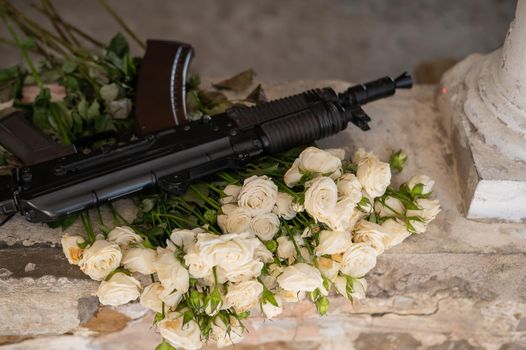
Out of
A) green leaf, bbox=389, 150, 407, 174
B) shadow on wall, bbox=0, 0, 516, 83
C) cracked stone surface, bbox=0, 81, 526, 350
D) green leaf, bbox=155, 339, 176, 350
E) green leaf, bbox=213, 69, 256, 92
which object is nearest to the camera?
green leaf, bbox=155, 339, 176, 350

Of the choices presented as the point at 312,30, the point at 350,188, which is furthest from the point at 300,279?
the point at 312,30

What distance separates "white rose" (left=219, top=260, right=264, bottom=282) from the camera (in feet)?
2.99

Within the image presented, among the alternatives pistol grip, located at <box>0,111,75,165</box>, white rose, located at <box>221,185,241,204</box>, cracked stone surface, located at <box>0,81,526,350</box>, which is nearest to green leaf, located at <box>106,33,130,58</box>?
pistol grip, located at <box>0,111,75,165</box>

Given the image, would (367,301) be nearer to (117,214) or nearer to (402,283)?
(402,283)

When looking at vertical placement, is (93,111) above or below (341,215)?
above

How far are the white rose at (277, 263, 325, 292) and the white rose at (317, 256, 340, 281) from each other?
0.12 ft

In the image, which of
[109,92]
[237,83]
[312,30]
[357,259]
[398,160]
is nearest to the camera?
[357,259]

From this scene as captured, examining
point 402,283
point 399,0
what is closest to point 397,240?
point 402,283

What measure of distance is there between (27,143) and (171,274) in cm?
43

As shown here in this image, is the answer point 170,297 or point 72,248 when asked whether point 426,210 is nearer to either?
point 170,297

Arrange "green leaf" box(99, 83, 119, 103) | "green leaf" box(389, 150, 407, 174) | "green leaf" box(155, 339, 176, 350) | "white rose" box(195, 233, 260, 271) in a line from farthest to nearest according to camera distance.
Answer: "green leaf" box(99, 83, 119, 103) < "green leaf" box(389, 150, 407, 174) < "green leaf" box(155, 339, 176, 350) < "white rose" box(195, 233, 260, 271)

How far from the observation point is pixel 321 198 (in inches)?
38.1

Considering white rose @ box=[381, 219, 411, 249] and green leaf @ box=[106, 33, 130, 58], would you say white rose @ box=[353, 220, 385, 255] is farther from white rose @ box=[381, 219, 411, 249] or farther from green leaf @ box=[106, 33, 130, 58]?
green leaf @ box=[106, 33, 130, 58]

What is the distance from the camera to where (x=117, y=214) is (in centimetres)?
111
